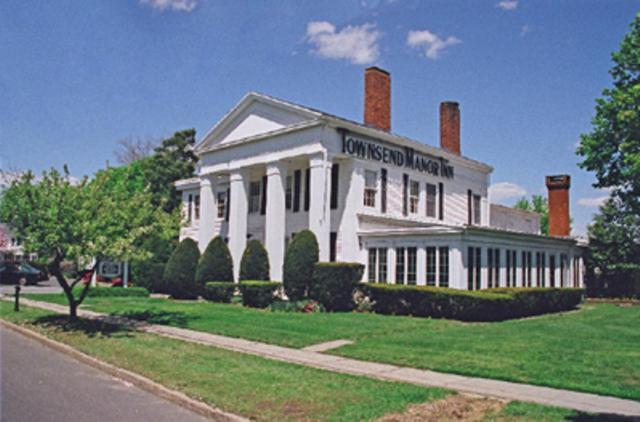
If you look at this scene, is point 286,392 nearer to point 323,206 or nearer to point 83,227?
point 83,227

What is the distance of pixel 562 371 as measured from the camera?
10516 millimetres

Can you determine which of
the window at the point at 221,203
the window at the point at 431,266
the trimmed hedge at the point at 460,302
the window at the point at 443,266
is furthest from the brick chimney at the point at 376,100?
the window at the point at 221,203

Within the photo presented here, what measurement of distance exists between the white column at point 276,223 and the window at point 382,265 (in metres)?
4.99

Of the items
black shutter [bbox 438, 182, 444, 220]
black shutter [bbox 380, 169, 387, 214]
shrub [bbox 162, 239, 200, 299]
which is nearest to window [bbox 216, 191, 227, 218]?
shrub [bbox 162, 239, 200, 299]

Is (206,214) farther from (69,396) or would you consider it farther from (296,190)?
(69,396)

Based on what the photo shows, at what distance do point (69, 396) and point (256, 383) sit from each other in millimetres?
→ 2922

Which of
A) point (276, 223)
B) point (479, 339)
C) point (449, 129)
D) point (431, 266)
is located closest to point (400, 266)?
point (431, 266)

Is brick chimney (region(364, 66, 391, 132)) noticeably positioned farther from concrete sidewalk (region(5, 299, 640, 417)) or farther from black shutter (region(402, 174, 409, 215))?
concrete sidewalk (region(5, 299, 640, 417))

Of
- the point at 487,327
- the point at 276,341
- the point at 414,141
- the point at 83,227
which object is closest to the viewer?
the point at 276,341

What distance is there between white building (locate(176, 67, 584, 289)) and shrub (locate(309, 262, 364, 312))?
1487mm

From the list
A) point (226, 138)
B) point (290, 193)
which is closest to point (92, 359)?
point (290, 193)

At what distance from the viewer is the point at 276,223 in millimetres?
27609

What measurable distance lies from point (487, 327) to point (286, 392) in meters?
9.97

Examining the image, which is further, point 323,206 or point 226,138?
point 226,138
